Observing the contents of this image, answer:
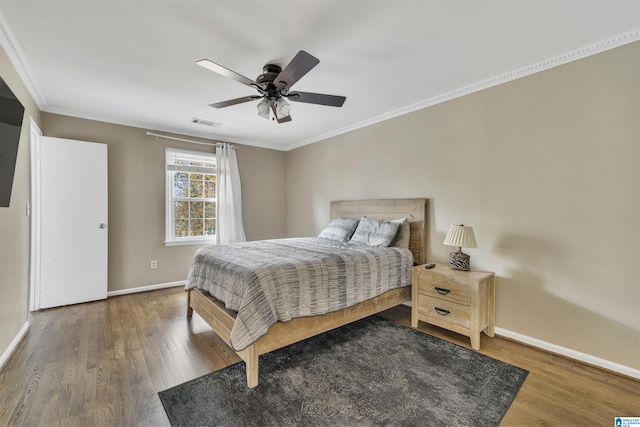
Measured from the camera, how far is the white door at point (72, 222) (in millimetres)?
3281

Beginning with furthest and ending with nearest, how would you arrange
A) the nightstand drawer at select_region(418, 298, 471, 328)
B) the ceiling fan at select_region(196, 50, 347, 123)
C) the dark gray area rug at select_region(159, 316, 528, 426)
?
the nightstand drawer at select_region(418, 298, 471, 328) < the ceiling fan at select_region(196, 50, 347, 123) < the dark gray area rug at select_region(159, 316, 528, 426)

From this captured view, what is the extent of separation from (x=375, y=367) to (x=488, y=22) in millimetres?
2586

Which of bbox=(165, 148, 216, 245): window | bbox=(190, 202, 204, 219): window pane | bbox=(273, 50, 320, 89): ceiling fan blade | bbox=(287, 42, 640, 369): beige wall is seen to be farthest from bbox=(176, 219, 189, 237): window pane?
bbox=(287, 42, 640, 369): beige wall

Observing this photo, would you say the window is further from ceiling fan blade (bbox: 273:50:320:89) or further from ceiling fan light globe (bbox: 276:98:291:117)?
ceiling fan blade (bbox: 273:50:320:89)

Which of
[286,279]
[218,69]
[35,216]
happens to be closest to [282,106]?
[218,69]

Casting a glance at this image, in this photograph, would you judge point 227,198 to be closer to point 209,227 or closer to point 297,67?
point 209,227

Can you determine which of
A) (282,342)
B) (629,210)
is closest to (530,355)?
(629,210)

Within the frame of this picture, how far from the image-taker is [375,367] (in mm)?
2086

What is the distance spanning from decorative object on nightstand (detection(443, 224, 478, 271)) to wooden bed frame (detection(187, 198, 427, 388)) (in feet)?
1.76

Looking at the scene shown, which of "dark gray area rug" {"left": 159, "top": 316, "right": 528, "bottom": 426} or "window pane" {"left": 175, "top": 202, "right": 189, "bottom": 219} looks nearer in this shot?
"dark gray area rug" {"left": 159, "top": 316, "right": 528, "bottom": 426}

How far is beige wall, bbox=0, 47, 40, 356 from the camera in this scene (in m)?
2.12

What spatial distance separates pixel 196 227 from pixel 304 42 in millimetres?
3496

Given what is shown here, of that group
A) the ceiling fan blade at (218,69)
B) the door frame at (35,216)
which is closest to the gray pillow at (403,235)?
the ceiling fan blade at (218,69)

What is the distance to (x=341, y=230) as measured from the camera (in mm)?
3650
